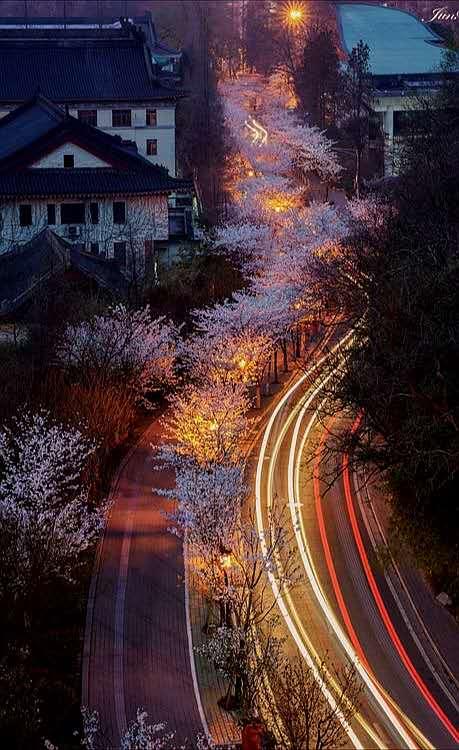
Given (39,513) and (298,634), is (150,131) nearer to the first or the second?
(39,513)

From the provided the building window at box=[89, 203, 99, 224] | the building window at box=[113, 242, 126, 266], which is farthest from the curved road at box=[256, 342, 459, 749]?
the building window at box=[89, 203, 99, 224]

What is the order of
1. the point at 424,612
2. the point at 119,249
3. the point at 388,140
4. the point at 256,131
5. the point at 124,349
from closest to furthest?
the point at 424,612 → the point at 124,349 → the point at 119,249 → the point at 388,140 → the point at 256,131

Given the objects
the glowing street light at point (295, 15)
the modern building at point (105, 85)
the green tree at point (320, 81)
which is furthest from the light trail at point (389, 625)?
the glowing street light at point (295, 15)

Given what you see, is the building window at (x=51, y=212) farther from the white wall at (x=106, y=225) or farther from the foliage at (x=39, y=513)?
the foliage at (x=39, y=513)

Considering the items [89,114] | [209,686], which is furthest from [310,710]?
[89,114]

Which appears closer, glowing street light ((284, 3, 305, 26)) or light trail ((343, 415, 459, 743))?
light trail ((343, 415, 459, 743))

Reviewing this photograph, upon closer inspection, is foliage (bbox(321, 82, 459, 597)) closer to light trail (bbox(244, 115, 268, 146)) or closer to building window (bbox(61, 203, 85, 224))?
building window (bbox(61, 203, 85, 224))
